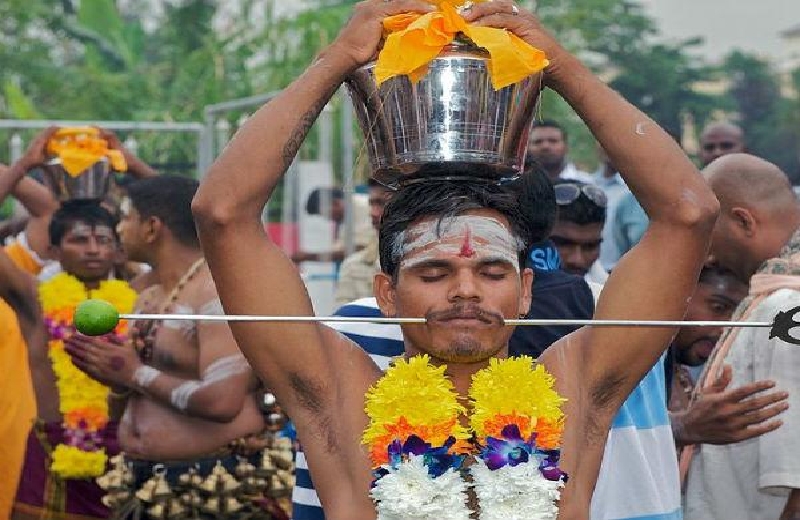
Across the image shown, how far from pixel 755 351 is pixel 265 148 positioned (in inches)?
78.4

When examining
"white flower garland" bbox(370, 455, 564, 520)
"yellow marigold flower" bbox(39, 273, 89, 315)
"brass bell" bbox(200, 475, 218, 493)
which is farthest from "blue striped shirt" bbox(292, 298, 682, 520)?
"yellow marigold flower" bbox(39, 273, 89, 315)

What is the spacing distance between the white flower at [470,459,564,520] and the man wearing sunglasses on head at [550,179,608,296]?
7.48 feet

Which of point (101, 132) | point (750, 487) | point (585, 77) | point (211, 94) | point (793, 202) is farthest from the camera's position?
point (211, 94)

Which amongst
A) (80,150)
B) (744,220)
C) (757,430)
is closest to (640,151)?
(757,430)

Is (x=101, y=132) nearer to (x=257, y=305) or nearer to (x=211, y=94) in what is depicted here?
(x=257, y=305)

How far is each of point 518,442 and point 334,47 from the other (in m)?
1.02

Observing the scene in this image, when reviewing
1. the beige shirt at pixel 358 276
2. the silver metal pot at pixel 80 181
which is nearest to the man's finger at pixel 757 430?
the beige shirt at pixel 358 276

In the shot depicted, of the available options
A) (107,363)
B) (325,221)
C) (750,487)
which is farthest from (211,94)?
(750,487)

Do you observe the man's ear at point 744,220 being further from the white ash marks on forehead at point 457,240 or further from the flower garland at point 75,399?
the flower garland at point 75,399

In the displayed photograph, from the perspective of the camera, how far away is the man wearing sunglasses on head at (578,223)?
5.86m

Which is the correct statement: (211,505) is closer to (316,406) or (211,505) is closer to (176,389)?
(176,389)

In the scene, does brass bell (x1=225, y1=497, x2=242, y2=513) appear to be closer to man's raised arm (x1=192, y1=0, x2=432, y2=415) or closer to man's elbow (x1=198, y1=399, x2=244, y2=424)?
man's elbow (x1=198, y1=399, x2=244, y2=424)

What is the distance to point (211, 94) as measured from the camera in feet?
75.8

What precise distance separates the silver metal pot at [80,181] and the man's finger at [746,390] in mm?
4754
